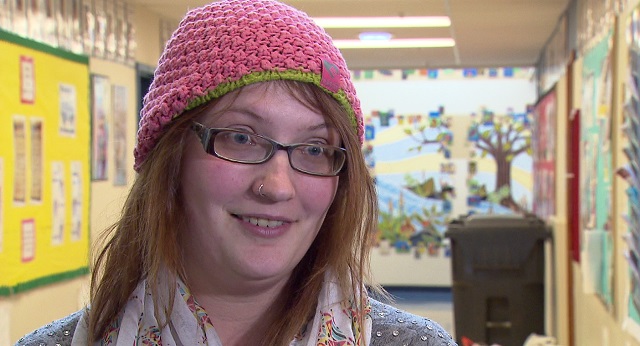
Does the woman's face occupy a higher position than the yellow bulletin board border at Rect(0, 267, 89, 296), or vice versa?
the woman's face

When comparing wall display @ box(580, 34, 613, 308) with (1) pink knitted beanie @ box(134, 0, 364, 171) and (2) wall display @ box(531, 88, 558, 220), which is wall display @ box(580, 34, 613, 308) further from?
(1) pink knitted beanie @ box(134, 0, 364, 171)

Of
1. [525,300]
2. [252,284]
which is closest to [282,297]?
[252,284]

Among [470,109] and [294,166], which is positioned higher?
[470,109]

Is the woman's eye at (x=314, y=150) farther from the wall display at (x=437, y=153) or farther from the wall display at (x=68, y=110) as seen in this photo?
the wall display at (x=437, y=153)

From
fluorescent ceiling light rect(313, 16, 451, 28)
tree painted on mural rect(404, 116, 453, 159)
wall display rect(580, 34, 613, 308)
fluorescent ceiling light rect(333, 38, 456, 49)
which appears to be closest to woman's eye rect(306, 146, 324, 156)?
wall display rect(580, 34, 613, 308)

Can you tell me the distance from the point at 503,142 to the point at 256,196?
8.88 m

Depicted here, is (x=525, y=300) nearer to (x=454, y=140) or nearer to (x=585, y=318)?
(x=585, y=318)

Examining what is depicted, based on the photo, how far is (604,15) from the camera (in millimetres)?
3582

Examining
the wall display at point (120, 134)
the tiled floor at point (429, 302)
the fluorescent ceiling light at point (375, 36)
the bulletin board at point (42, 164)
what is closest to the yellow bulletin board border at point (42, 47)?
the bulletin board at point (42, 164)

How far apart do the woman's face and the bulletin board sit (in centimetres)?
275

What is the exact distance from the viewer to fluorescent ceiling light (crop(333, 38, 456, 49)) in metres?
6.80

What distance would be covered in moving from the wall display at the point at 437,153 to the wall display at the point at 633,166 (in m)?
6.85

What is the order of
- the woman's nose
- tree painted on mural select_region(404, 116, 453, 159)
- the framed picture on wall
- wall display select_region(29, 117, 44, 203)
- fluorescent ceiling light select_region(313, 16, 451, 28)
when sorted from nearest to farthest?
the woman's nose
wall display select_region(29, 117, 44, 203)
the framed picture on wall
fluorescent ceiling light select_region(313, 16, 451, 28)
tree painted on mural select_region(404, 116, 453, 159)

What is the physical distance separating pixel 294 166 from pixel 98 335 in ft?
1.35
